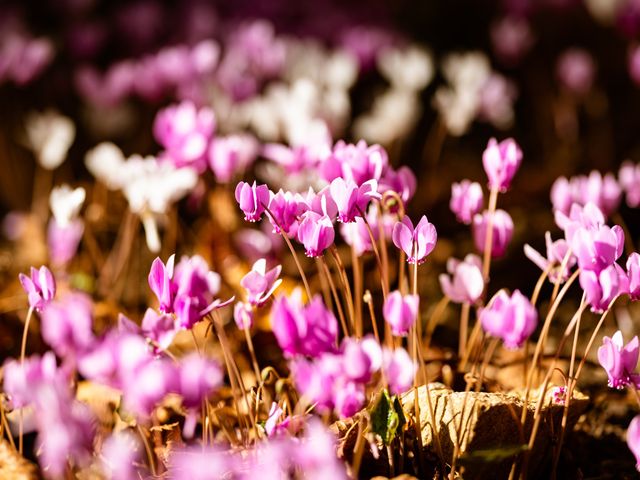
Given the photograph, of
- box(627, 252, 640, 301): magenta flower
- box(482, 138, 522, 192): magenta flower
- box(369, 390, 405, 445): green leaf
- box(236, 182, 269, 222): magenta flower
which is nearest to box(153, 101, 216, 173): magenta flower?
box(236, 182, 269, 222): magenta flower

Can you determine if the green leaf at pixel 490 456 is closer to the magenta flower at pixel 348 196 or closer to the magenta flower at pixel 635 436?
the magenta flower at pixel 635 436

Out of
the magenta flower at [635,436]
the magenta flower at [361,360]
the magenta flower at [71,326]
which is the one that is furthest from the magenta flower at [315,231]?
the magenta flower at [635,436]

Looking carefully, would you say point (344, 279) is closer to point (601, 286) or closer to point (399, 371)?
point (399, 371)

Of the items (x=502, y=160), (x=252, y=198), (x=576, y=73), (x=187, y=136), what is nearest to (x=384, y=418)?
(x=252, y=198)

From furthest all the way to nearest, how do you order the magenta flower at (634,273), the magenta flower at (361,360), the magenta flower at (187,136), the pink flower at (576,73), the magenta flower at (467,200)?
the pink flower at (576,73), the magenta flower at (187,136), the magenta flower at (467,200), the magenta flower at (634,273), the magenta flower at (361,360)

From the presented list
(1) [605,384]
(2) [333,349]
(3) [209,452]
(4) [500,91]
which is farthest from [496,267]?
(3) [209,452]

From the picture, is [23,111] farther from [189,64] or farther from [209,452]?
[209,452]
